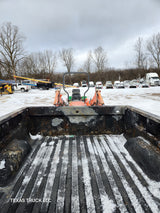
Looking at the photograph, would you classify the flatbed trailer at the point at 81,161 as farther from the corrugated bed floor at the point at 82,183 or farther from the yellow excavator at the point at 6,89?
the yellow excavator at the point at 6,89

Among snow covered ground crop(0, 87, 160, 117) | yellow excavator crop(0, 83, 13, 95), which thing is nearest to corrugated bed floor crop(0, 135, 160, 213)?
snow covered ground crop(0, 87, 160, 117)

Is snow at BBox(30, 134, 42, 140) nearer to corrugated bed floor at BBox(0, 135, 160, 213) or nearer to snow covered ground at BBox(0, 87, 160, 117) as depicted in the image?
corrugated bed floor at BBox(0, 135, 160, 213)

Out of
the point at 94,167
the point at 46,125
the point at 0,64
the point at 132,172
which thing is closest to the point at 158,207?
the point at 132,172

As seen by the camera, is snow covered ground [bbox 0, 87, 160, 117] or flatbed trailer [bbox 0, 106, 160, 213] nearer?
flatbed trailer [bbox 0, 106, 160, 213]

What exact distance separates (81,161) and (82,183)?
1.29 ft

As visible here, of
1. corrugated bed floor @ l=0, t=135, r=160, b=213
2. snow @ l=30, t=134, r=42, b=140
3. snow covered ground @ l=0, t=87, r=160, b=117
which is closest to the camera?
corrugated bed floor @ l=0, t=135, r=160, b=213

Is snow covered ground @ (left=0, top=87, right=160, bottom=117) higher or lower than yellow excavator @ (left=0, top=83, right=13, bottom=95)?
lower

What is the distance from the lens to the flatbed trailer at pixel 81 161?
1.29 metres

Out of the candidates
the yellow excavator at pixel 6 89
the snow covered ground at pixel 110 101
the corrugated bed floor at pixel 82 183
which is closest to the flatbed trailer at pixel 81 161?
the corrugated bed floor at pixel 82 183

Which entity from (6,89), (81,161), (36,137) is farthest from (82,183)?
(6,89)

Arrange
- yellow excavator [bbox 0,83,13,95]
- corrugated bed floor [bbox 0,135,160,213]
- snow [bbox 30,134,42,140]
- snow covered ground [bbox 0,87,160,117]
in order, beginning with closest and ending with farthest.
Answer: corrugated bed floor [bbox 0,135,160,213]
snow [bbox 30,134,42,140]
snow covered ground [bbox 0,87,160,117]
yellow excavator [bbox 0,83,13,95]

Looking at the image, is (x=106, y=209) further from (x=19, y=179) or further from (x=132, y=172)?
(x=19, y=179)

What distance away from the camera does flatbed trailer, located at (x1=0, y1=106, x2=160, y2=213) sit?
1290mm

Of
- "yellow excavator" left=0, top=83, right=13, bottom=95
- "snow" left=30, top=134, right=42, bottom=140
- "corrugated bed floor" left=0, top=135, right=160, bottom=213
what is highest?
"yellow excavator" left=0, top=83, right=13, bottom=95
